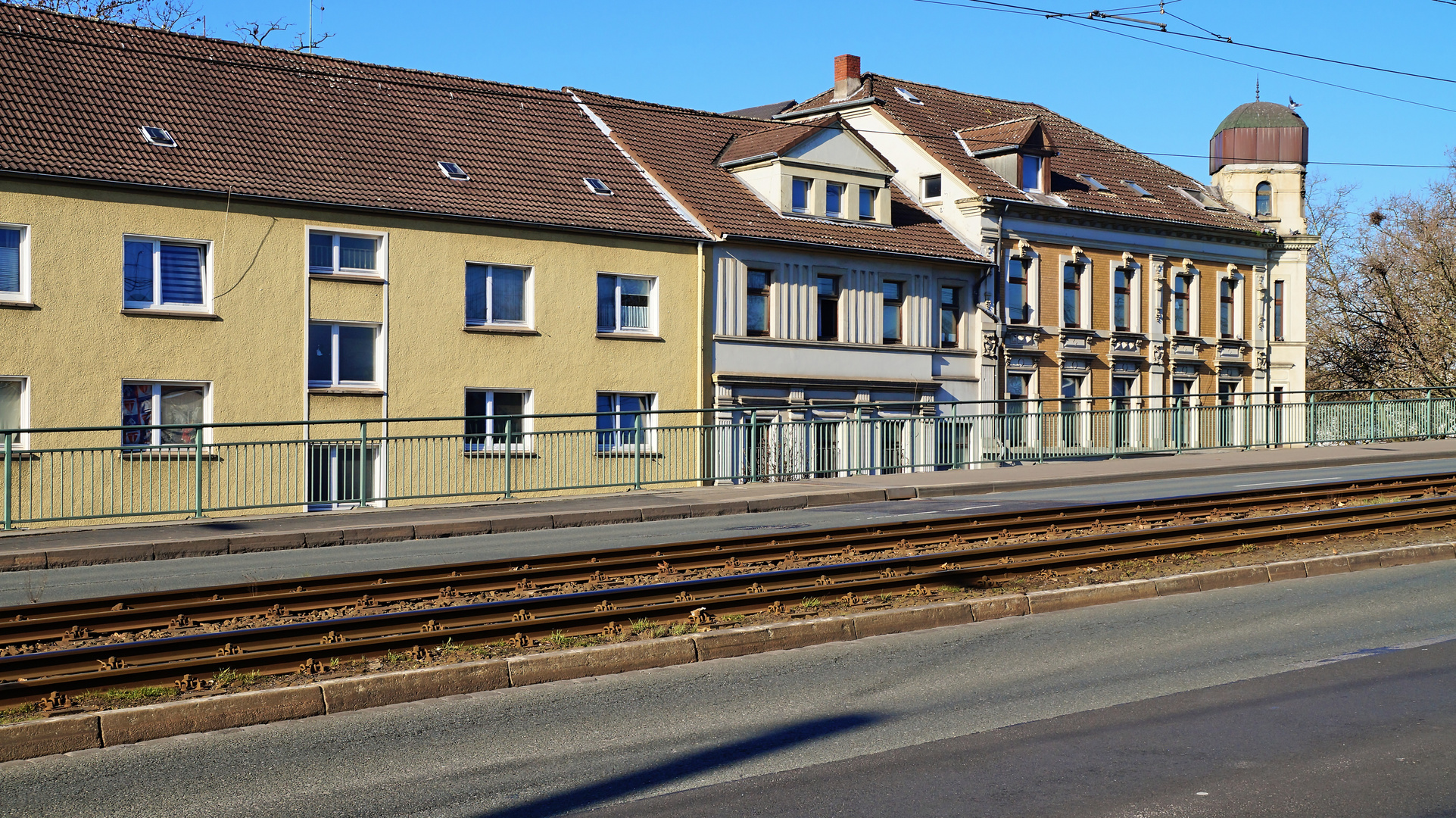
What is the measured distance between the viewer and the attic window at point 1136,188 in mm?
43406

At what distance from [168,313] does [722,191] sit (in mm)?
13584

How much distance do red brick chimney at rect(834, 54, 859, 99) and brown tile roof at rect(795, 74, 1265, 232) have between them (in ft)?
1.35

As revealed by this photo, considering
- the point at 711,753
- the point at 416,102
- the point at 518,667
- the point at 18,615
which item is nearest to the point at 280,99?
the point at 416,102

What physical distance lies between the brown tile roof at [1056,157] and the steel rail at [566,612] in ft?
76.7

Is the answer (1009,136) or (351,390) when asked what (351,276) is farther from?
(1009,136)

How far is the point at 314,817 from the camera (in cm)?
637

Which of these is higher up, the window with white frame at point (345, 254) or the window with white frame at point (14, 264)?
the window with white frame at point (345, 254)

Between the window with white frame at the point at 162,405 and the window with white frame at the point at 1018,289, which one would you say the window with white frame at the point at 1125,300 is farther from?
the window with white frame at the point at 162,405

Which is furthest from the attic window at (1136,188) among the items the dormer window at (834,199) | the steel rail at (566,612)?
the steel rail at (566,612)

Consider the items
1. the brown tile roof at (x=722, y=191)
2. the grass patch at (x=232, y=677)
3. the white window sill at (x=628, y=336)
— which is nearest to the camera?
the grass patch at (x=232, y=677)

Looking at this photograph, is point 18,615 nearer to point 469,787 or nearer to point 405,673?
point 405,673

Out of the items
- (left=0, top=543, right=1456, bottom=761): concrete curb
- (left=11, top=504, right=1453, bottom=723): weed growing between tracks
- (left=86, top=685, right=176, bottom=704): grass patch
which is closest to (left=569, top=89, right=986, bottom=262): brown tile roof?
(left=11, top=504, right=1453, bottom=723): weed growing between tracks

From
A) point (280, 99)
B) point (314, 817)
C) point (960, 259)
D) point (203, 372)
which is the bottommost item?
point (314, 817)

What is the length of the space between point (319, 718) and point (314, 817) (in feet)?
6.26
